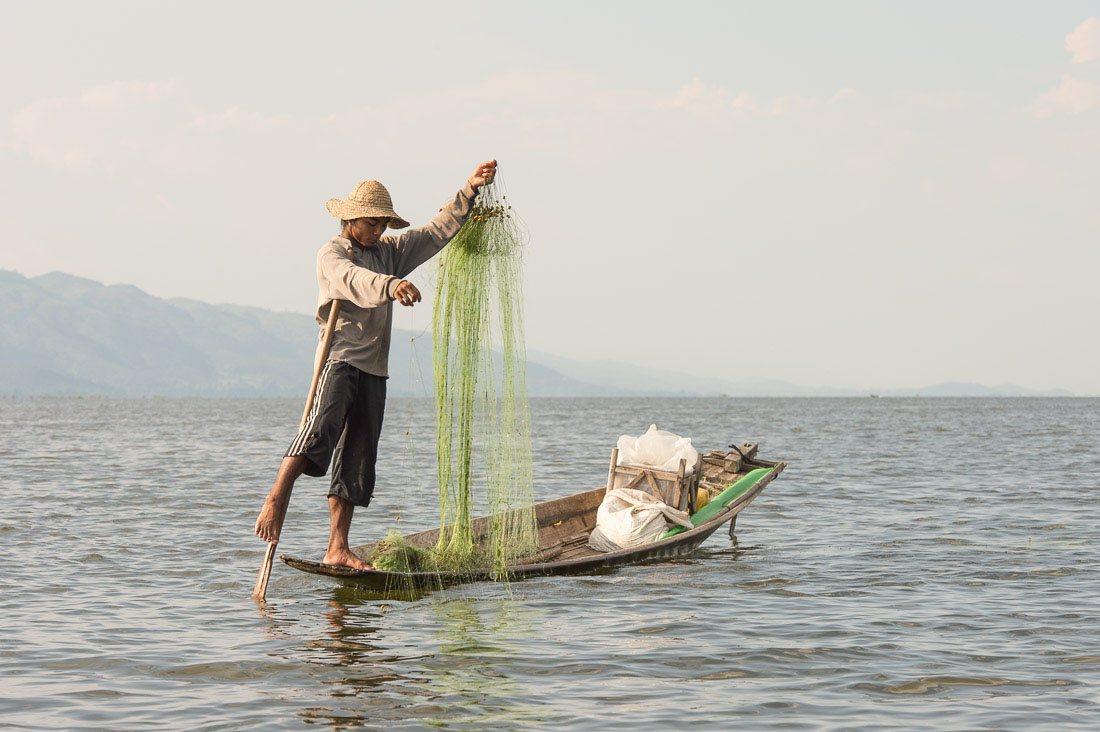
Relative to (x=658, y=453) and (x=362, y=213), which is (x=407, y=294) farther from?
(x=658, y=453)

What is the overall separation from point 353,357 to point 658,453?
4.72 meters

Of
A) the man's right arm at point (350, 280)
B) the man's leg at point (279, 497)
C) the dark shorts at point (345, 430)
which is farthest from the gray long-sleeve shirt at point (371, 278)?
the man's leg at point (279, 497)

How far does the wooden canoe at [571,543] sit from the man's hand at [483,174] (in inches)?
118

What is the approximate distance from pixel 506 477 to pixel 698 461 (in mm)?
3713

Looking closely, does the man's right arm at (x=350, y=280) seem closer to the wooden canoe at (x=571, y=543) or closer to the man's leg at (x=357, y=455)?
the man's leg at (x=357, y=455)

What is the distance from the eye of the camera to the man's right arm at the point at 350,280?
619 cm

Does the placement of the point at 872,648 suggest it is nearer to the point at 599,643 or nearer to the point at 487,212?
the point at 599,643

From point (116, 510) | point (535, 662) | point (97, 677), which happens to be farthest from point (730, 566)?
point (116, 510)

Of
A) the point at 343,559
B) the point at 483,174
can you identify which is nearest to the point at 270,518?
the point at 343,559

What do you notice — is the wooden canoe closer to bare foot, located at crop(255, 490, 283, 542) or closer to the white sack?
bare foot, located at crop(255, 490, 283, 542)

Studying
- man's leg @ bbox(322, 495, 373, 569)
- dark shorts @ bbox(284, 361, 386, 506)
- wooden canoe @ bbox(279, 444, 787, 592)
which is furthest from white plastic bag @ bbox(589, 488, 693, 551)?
dark shorts @ bbox(284, 361, 386, 506)

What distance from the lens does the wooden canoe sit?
25.3ft

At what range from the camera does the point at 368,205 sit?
7.18 meters

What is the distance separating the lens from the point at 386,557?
7871mm
